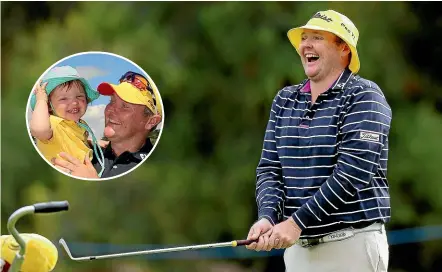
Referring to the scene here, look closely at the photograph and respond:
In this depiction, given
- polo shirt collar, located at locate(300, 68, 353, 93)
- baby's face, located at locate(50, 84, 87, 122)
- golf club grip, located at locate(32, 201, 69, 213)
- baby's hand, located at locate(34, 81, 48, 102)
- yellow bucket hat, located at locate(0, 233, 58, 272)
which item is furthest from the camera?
baby's hand, located at locate(34, 81, 48, 102)

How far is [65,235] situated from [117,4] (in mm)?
1338

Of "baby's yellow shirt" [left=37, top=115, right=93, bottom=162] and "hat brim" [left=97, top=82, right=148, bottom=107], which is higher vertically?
"hat brim" [left=97, top=82, right=148, bottom=107]

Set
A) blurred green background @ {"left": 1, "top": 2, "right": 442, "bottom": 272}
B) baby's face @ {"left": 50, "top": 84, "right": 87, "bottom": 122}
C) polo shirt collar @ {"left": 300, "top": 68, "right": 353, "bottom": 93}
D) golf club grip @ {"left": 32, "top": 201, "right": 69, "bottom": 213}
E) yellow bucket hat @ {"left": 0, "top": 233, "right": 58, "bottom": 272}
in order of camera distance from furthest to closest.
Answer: blurred green background @ {"left": 1, "top": 2, "right": 442, "bottom": 272}, baby's face @ {"left": 50, "top": 84, "right": 87, "bottom": 122}, polo shirt collar @ {"left": 300, "top": 68, "right": 353, "bottom": 93}, yellow bucket hat @ {"left": 0, "top": 233, "right": 58, "bottom": 272}, golf club grip @ {"left": 32, "top": 201, "right": 69, "bottom": 213}

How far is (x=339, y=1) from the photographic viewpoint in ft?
17.9

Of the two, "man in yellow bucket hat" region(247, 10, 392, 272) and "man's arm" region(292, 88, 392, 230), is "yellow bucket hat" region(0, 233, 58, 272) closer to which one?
"man in yellow bucket hat" region(247, 10, 392, 272)

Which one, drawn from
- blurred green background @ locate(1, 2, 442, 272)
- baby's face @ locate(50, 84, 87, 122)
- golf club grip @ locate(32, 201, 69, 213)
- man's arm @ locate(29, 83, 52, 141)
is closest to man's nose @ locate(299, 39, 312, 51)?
golf club grip @ locate(32, 201, 69, 213)

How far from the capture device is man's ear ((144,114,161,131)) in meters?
3.67

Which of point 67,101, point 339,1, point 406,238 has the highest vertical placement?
point 339,1

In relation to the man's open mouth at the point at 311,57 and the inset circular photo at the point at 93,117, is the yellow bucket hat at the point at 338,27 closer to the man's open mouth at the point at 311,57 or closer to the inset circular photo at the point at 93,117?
the man's open mouth at the point at 311,57

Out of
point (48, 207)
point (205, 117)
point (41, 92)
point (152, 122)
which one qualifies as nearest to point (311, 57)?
point (48, 207)

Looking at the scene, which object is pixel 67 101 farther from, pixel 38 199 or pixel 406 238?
pixel 406 238

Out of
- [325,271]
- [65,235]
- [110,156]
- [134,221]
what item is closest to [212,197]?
[134,221]

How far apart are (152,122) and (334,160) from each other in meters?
1.22

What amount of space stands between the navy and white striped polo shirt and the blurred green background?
2906 millimetres
